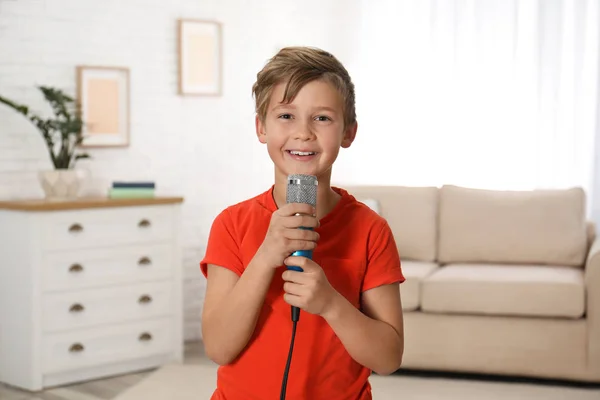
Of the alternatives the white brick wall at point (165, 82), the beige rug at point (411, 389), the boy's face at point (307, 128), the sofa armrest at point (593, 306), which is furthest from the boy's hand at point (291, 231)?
the white brick wall at point (165, 82)

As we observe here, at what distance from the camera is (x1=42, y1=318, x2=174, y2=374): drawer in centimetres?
386

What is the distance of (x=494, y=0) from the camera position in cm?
495

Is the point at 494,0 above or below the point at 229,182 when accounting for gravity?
above

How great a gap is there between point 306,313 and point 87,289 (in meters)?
2.85

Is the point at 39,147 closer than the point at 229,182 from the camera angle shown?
Yes

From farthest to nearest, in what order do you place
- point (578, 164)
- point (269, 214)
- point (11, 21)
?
1. point (578, 164)
2. point (11, 21)
3. point (269, 214)

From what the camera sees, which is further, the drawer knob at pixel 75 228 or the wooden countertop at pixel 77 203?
the drawer knob at pixel 75 228

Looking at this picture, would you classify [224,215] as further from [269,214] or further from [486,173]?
[486,173]

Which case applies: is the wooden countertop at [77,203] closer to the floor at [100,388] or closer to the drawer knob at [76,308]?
the drawer knob at [76,308]

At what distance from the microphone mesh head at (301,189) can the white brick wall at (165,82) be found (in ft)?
10.5

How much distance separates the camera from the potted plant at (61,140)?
13.2ft

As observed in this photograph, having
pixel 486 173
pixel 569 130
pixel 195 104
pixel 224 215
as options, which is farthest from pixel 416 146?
pixel 224 215

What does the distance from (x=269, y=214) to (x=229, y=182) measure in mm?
3588

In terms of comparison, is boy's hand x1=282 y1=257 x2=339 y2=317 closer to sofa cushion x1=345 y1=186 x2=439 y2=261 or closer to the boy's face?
the boy's face
